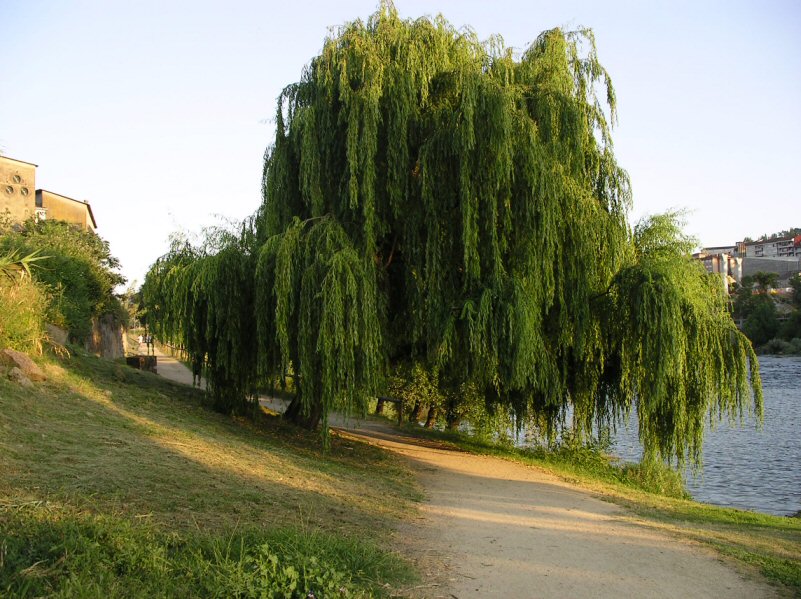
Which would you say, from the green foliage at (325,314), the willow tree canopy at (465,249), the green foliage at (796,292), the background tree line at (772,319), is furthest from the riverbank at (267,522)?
the green foliage at (796,292)

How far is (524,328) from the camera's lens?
10469 mm

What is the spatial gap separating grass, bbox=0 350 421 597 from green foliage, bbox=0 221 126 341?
11.5 ft

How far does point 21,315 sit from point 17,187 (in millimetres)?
15239

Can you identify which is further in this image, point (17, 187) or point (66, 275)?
point (17, 187)

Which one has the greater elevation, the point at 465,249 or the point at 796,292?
the point at 796,292

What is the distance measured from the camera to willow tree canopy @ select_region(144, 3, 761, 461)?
1073 centimetres

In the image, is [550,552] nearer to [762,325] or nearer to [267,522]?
[267,522]

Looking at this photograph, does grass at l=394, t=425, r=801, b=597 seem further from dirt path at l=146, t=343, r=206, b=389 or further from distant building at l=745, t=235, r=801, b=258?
distant building at l=745, t=235, r=801, b=258

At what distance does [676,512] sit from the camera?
1025 centimetres

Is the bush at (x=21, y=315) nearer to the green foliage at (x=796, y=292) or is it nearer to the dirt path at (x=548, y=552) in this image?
the dirt path at (x=548, y=552)

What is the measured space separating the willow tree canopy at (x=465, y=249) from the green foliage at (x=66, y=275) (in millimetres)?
5214

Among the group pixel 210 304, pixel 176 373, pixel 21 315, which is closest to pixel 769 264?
pixel 176 373

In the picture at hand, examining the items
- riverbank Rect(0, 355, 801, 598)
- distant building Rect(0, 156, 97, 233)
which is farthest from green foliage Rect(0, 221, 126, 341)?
riverbank Rect(0, 355, 801, 598)

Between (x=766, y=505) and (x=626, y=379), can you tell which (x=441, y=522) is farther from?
(x=766, y=505)
